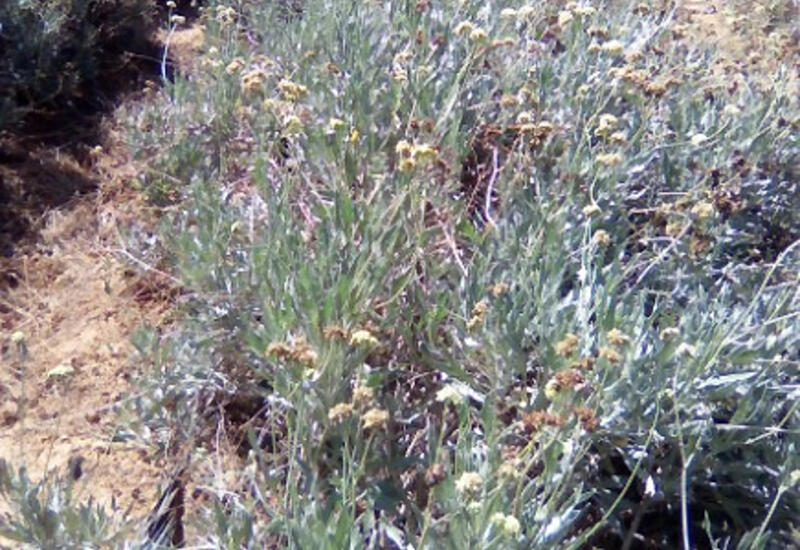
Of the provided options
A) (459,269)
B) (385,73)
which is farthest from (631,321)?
(385,73)

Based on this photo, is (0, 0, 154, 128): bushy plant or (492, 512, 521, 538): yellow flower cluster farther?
(0, 0, 154, 128): bushy plant

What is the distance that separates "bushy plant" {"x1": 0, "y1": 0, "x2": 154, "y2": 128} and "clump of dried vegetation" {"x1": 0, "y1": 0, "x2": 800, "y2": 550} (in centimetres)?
55

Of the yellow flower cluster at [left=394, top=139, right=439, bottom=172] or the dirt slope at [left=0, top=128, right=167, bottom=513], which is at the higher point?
the yellow flower cluster at [left=394, top=139, right=439, bottom=172]

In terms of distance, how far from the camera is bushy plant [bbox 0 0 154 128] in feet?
13.1

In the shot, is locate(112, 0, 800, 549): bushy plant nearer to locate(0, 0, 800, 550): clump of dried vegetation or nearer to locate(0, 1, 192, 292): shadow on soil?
locate(0, 0, 800, 550): clump of dried vegetation

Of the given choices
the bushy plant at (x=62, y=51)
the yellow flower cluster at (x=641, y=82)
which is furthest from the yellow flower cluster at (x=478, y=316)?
the bushy plant at (x=62, y=51)

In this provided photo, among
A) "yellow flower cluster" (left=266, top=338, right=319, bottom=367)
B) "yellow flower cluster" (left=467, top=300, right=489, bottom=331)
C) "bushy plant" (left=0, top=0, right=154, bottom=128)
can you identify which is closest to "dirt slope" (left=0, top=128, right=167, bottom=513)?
"bushy plant" (left=0, top=0, right=154, bottom=128)

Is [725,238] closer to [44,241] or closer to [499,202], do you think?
[499,202]

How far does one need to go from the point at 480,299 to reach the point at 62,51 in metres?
2.50

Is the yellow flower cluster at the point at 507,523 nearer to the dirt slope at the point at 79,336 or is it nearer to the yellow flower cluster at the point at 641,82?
the dirt slope at the point at 79,336

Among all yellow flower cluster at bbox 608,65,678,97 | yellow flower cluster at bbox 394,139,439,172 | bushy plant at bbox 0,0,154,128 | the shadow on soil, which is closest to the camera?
yellow flower cluster at bbox 394,139,439,172

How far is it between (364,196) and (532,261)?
2.15ft

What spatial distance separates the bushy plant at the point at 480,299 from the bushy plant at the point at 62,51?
581 mm

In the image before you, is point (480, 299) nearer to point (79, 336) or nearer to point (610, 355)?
point (610, 355)
